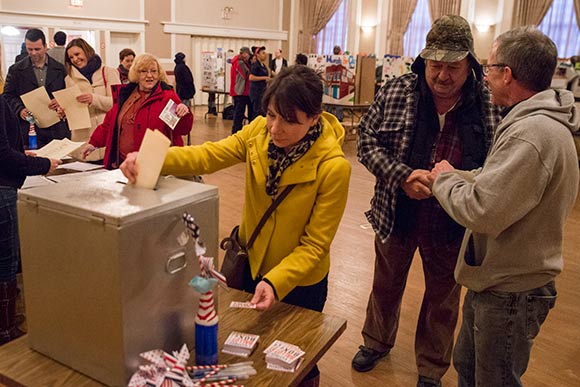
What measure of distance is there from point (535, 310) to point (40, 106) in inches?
124

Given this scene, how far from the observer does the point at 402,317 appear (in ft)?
10.6

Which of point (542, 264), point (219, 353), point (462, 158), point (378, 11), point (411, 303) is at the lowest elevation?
point (411, 303)

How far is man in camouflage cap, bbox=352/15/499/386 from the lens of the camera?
2.09m

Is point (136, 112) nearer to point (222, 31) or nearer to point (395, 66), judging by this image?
point (395, 66)

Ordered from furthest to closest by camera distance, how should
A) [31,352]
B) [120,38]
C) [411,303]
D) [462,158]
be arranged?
1. [120,38]
2. [411,303]
3. [462,158]
4. [31,352]

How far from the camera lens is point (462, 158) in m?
2.15

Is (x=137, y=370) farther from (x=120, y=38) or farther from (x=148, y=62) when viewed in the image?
(x=120, y=38)

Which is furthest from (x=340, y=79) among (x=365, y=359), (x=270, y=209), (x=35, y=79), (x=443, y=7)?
(x=270, y=209)

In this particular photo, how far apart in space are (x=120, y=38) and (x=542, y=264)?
46.4 ft

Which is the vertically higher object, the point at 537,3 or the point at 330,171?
the point at 537,3

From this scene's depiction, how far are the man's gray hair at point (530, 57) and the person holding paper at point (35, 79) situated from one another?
10.1 feet

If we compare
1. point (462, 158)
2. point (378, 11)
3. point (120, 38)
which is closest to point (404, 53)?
point (378, 11)

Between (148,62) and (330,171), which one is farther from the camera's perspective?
(148,62)

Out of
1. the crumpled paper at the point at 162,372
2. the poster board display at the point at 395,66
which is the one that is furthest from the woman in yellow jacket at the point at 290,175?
the poster board display at the point at 395,66
